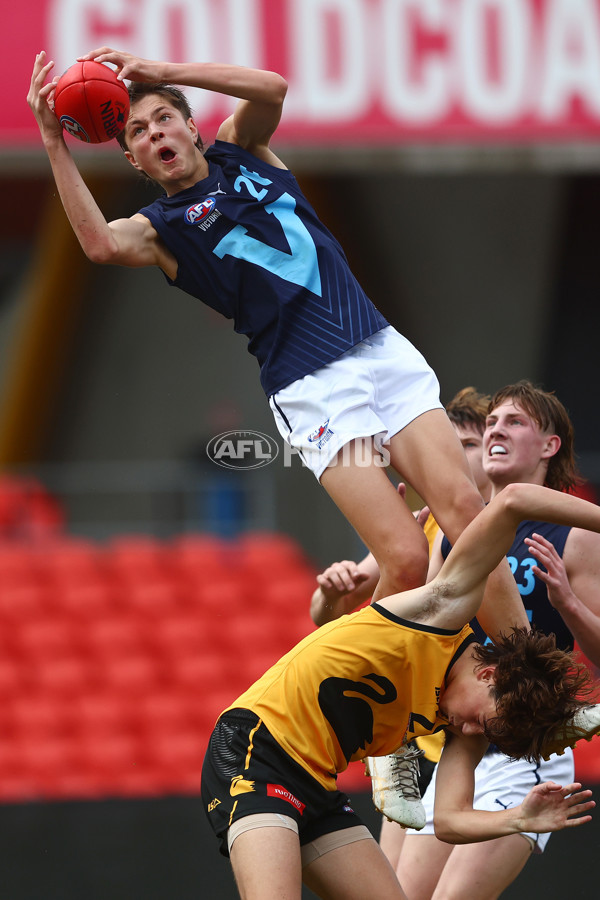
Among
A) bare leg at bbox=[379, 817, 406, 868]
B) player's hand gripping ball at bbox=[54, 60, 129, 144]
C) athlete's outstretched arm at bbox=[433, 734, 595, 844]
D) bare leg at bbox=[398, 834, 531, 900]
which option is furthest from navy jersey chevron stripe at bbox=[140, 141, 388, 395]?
bare leg at bbox=[379, 817, 406, 868]

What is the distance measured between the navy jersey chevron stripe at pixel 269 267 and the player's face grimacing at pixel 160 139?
9cm

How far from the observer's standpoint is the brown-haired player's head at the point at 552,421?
4.07 metres

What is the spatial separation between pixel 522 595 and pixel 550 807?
3.39 feet

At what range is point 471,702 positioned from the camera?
3270 mm

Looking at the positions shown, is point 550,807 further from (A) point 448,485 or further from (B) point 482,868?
(A) point 448,485

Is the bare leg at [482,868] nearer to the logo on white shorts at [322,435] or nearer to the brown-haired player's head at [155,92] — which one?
the logo on white shorts at [322,435]

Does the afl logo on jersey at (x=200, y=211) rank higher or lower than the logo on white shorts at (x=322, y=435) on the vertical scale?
higher

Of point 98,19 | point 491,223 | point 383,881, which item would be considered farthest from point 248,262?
point 491,223

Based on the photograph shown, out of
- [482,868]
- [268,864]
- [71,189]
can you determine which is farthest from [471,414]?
[268,864]

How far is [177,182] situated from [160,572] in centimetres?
635

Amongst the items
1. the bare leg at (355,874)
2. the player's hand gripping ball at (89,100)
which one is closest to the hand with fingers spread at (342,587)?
the bare leg at (355,874)

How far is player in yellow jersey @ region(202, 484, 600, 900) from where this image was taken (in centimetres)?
312

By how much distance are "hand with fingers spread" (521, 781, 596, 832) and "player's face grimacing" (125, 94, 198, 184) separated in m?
2.23

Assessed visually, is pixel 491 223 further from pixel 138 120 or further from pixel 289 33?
pixel 138 120
